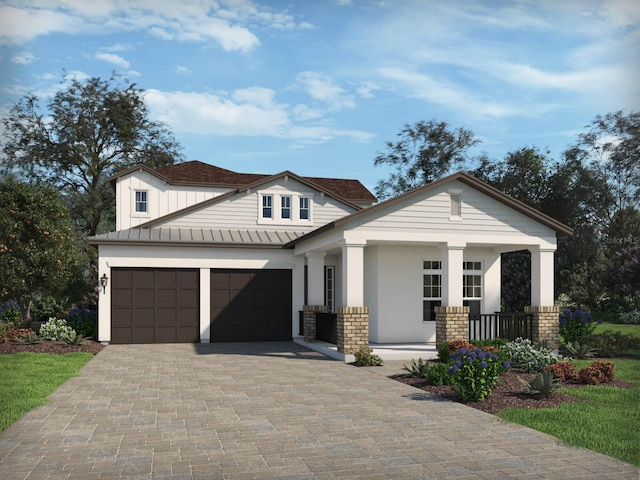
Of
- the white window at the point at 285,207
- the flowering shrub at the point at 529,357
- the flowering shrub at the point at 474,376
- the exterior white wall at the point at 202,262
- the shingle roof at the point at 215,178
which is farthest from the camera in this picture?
the shingle roof at the point at 215,178

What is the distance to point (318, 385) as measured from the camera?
12258 mm

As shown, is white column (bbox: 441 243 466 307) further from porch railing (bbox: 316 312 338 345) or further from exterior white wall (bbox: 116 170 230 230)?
exterior white wall (bbox: 116 170 230 230)

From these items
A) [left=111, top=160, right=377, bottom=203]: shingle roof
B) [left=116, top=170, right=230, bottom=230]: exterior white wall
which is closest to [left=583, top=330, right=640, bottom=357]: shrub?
[left=111, top=160, right=377, bottom=203]: shingle roof

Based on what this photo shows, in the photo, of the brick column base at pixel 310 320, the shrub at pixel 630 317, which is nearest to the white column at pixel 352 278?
the brick column base at pixel 310 320

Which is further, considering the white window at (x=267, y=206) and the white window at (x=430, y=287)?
the white window at (x=267, y=206)

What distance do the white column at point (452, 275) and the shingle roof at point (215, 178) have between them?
1101cm

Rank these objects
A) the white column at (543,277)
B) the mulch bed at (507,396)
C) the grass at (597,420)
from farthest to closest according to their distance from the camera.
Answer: the white column at (543,277), the mulch bed at (507,396), the grass at (597,420)

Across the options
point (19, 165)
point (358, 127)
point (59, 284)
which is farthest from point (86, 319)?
point (19, 165)

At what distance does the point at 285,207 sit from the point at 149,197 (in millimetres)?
6559

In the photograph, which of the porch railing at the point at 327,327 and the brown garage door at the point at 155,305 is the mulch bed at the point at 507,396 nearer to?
the porch railing at the point at 327,327

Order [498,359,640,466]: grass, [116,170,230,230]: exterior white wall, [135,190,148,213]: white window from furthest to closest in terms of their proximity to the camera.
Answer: [135,190,148,213]: white window
[116,170,230,230]: exterior white wall
[498,359,640,466]: grass

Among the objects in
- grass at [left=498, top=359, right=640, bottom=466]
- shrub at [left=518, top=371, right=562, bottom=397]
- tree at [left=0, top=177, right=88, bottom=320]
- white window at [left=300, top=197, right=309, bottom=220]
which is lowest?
grass at [left=498, top=359, right=640, bottom=466]

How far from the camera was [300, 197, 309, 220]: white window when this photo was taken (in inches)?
992

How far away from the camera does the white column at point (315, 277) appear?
2047 centimetres
